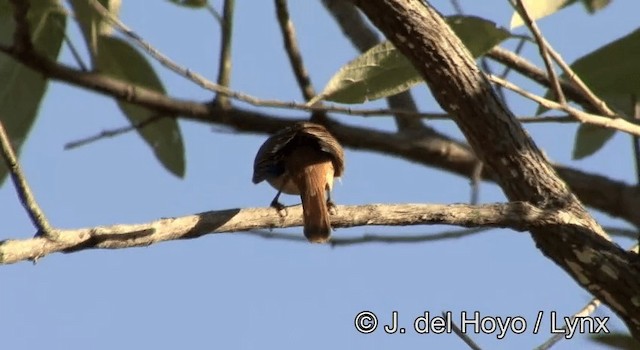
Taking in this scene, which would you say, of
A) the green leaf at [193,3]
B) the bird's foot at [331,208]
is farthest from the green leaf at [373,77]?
the green leaf at [193,3]

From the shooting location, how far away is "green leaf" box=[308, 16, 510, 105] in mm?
3070

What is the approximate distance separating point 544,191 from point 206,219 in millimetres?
921

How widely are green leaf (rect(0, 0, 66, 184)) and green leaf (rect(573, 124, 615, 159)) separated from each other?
186cm

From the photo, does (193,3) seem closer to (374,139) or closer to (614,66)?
(374,139)

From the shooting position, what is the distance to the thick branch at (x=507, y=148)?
2.85m

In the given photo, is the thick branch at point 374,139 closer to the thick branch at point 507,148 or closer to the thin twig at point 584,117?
the thick branch at point 507,148

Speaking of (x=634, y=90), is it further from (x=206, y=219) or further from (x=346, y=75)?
(x=206, y=219)

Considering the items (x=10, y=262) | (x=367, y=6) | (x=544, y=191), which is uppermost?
(x=367, y=6)

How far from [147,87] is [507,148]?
1620mm

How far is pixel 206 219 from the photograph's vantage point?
8.39ft

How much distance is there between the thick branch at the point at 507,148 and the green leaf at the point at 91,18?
39.4 inches

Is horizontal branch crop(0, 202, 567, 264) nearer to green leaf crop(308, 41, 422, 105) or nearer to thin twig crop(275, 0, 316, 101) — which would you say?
green leaf crop(308, 41, 422, 105)

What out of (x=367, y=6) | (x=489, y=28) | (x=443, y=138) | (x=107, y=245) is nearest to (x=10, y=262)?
(x=107, y=245)

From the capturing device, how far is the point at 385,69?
3.12 meters
